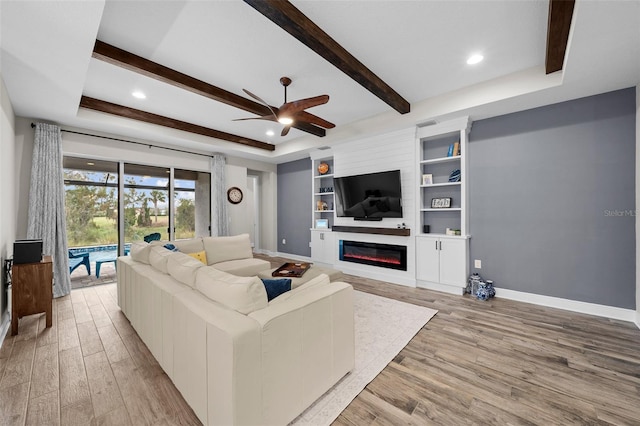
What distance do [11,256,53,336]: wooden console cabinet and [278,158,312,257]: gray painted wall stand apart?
457 cm

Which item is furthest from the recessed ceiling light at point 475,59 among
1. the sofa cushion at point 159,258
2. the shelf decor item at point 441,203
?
the sofa cushion at point 159,258

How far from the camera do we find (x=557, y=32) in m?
2.26

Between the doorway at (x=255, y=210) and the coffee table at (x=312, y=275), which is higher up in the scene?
the doorway at (x=255, y=210)

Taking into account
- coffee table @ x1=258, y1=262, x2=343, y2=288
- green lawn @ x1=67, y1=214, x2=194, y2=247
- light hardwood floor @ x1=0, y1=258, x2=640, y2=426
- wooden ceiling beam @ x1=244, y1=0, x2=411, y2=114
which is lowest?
light hardwood floor @ x1=0, y1=258, x2=640, y2=426

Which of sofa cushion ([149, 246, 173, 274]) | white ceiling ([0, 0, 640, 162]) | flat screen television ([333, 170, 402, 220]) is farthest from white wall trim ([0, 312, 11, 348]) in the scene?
flat screen television ([333, 170, 402, 220])

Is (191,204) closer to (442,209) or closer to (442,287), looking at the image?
(442,209)

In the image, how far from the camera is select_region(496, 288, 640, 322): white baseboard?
299cm

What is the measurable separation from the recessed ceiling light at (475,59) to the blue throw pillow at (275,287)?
3080 mm

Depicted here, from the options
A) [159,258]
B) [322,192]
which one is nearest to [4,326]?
[159,258]

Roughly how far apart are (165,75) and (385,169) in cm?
355

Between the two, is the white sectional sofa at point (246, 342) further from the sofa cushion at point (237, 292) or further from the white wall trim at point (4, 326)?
the white wall trim at point (4, 326)

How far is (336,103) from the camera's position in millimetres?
4035

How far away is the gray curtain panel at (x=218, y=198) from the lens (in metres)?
5.88

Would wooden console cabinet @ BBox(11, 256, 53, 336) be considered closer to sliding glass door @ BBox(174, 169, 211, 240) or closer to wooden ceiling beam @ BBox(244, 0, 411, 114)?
sliding glass door @ BBox(174, 169, 211, 240)
